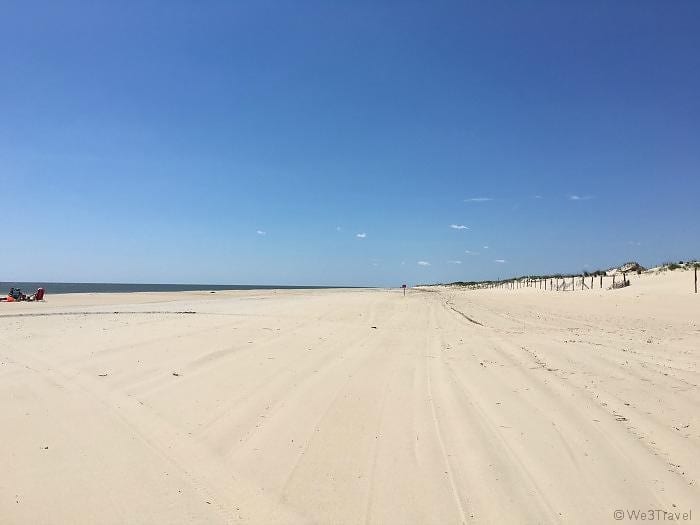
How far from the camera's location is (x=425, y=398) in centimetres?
489

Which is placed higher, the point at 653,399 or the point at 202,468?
the point at 653,399

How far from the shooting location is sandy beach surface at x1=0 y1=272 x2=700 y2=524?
109 inches

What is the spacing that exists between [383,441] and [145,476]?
74.7 inches

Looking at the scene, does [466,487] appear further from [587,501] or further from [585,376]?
[585,376]

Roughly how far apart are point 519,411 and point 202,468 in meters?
3.13

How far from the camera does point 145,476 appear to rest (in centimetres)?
310

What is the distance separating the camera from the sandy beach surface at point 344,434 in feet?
9.12

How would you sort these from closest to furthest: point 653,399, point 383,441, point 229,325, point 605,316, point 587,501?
point 587,501 < point 383,441 < point 653,399 < point 229,325 < point 605,316

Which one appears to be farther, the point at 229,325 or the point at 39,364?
the point at 229,325

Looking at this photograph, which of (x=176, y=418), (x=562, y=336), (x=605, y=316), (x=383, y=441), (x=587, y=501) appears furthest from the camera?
(x=605, y=316)

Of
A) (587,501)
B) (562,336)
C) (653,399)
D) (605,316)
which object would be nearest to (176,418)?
(587,501)

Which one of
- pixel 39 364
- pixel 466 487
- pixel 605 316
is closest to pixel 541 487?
pixel 466 487

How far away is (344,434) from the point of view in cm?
385

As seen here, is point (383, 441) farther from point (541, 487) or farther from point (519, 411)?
point (519, 411)
